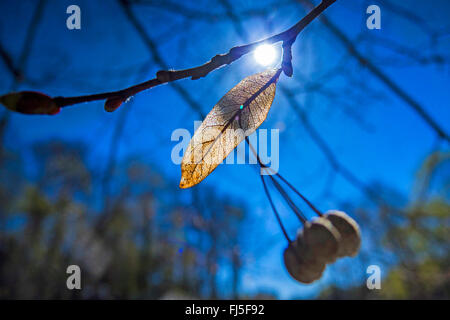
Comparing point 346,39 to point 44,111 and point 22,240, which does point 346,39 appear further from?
point 22,240

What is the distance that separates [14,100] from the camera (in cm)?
30

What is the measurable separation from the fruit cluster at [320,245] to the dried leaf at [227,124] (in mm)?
243

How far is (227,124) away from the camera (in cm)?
43

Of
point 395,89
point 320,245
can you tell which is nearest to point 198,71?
point 320,245

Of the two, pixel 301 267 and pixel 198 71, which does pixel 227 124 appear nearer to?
pixel 198 71

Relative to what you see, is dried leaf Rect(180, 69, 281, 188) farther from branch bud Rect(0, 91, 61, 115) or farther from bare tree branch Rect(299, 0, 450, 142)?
bare tree branch Rect(299, 0, 450, 142)

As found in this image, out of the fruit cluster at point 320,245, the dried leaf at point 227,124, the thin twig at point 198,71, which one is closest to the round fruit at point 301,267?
the fruit cluster at point 320,245

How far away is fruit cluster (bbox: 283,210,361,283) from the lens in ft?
1.70

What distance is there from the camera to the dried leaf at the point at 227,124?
1.30ft

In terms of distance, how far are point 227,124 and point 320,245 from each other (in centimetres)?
29

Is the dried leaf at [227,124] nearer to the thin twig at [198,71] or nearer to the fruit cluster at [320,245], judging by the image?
the thin twig at [198,71]

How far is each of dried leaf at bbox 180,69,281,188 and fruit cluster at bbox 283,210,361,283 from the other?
0.80 ft

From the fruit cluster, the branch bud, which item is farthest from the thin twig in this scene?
the fruit cluster
